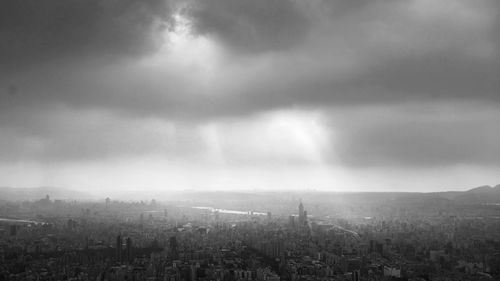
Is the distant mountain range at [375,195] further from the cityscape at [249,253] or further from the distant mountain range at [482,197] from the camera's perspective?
the cityscape at [249,253]

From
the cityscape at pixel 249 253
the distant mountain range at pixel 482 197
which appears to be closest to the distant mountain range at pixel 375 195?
the distant mountain range at pixel 482 197

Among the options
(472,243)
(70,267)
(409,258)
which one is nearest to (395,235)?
(472,243)

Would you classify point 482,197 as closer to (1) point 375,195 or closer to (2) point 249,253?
(1) point 375,195

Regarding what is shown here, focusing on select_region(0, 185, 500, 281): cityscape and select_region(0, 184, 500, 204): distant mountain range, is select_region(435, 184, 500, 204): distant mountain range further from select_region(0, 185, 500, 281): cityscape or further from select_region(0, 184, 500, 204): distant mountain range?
select_region(0, 185, 500, 281): cityscape

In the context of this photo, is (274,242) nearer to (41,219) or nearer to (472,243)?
(472,243)

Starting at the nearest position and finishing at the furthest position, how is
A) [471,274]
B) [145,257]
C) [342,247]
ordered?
[471,274] → [145,257] → [342,247]

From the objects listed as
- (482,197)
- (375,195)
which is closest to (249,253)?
(482,197)

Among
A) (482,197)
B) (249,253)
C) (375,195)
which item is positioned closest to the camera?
(249,253)

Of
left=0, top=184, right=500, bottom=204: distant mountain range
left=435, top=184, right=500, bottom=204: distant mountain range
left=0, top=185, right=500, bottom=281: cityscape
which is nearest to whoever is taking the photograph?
left=0, top=185, right=500, bottom=281: cityscape

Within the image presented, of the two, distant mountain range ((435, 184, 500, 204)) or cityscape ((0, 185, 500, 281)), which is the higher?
distant mountain range ((435, 184, 500, 204))

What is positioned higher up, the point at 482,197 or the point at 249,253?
the point at 482,197

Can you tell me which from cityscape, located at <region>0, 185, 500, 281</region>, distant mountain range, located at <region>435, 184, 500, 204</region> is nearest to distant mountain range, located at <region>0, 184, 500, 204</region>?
distant mountain range, located at <region>435, 184, 500, 204</region>
